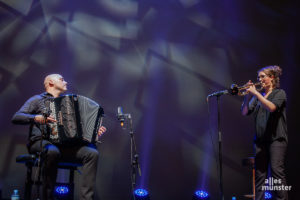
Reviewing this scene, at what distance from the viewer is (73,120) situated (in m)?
3.58

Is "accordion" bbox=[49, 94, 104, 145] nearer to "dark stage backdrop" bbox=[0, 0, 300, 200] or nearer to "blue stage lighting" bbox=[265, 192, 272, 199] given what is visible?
"dark stage backdrop" bbox=[0, 0, 300, 200]

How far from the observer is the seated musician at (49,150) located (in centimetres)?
336

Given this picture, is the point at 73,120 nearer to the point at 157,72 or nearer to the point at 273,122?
the point at 157,72

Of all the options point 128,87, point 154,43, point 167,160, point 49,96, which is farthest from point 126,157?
point 154,43

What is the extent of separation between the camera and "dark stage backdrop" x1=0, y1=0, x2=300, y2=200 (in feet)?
15.2

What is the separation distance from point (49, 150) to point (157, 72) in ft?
7.18

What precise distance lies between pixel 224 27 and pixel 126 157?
262 cm

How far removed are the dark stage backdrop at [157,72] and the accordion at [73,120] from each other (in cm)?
102

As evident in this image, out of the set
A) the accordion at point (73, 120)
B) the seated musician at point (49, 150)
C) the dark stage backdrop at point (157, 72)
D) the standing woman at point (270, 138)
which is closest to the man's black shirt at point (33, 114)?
the seated musician at point (49, 150)

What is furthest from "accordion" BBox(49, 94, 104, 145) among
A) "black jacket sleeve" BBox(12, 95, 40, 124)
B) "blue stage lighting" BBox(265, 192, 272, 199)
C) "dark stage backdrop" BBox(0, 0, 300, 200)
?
"blue stage lighting" BBox(265, 192, 272, 199)

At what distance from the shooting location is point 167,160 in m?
4.79

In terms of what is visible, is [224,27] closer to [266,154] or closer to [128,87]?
[128,87]

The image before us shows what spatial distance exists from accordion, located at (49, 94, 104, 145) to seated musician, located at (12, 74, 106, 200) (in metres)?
0.07

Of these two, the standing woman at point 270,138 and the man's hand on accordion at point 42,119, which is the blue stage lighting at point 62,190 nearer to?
the man's hand on accordion at point 42,119
